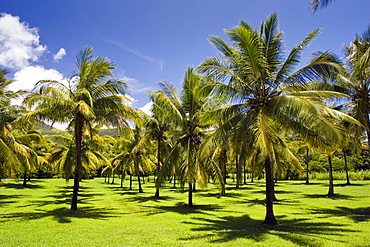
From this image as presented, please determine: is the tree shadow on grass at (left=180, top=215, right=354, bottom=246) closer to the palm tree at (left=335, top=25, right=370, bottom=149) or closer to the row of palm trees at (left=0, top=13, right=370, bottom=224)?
A: the row of palm trees at (left=0, top=13, right=370, bottom=224)

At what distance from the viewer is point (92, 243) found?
762cm

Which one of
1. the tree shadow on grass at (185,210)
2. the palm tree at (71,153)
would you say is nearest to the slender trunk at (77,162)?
the tree shadow on grass at (185,210)

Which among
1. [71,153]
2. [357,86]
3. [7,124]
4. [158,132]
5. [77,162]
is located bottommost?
[77,162]

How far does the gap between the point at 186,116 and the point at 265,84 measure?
19.8 ft

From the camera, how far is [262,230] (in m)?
9.37

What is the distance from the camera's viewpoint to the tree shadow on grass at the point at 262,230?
804cm

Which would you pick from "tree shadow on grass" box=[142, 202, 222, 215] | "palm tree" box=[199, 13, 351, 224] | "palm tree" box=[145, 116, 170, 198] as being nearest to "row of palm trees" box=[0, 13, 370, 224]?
"palm tree" box=[199, 13, 351, 224]

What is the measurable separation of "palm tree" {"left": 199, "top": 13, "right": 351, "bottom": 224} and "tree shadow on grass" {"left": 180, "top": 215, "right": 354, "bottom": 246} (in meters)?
0.86

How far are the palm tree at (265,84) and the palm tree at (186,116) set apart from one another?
3.45m

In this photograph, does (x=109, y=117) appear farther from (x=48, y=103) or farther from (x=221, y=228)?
(x=221, y=228)

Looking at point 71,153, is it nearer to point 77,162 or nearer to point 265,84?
point 77,162

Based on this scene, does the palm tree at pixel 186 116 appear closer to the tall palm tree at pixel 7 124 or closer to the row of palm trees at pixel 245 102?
the row of palm trees at pixel 245 102

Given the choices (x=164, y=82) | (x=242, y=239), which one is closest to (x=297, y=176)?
(x=164, y=82)

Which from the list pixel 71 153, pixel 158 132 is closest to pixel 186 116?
pixel 158 132
